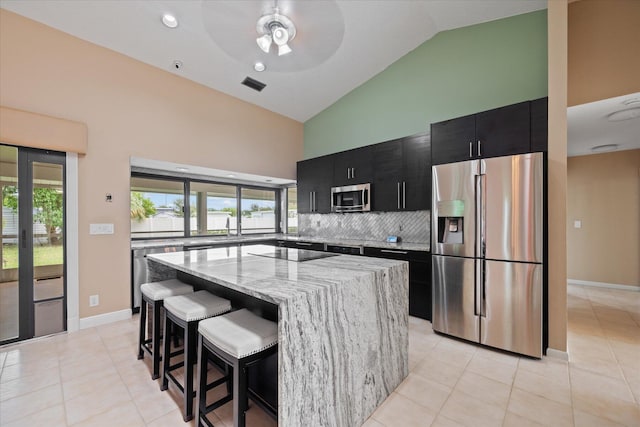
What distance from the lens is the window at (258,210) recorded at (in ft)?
17.7

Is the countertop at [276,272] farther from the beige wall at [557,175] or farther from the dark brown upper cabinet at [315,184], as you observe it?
the dark brown upper cabinet at [315,184]

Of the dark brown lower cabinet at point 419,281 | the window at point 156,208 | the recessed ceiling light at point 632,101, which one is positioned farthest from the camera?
the window at point 156,208

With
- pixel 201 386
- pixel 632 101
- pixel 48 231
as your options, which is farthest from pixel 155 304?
pixel 632 101

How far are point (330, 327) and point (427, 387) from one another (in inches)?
45.5

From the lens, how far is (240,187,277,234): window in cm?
539

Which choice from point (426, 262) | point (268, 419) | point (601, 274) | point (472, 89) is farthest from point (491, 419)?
point (601, 274)

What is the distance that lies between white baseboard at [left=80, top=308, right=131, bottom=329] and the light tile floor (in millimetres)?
205

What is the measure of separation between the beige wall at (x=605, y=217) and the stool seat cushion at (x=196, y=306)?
20.3 ft

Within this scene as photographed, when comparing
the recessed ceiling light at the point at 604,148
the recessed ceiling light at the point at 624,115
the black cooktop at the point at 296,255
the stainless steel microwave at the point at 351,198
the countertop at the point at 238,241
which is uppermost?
the recessed ceiling light at the point at 624,115

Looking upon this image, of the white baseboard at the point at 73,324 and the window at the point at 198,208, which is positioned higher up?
the window at the point at 198,208

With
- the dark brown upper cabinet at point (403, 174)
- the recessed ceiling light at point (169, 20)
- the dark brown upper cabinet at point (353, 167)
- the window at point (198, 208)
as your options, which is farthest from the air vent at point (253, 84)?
the dark brown upper cabinet at point (403, 174)

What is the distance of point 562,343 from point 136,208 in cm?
535

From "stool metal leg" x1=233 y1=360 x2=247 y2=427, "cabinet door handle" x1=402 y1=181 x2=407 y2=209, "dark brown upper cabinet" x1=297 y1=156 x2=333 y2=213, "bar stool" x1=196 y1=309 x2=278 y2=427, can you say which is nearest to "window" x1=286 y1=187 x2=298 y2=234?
"dark brown upper cabinet" x1=297 y1=156 x2=333 y2=213

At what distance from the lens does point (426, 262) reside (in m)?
3.15
